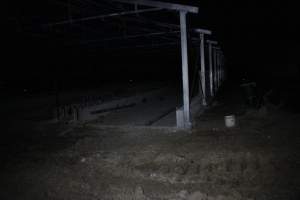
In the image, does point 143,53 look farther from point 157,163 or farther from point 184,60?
point 157,163

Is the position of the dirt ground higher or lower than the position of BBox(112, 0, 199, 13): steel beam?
lower

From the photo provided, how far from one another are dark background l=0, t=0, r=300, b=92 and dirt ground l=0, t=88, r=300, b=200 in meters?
4.19

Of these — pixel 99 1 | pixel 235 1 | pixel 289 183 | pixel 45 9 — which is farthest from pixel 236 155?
pixel 235 1

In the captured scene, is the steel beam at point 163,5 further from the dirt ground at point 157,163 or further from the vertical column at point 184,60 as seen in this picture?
the dirt ground at point 157,163

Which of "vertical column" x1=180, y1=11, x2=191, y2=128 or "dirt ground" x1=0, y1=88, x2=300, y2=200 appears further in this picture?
"vertical column" x1=180, y1=11, x2=191, y2=128

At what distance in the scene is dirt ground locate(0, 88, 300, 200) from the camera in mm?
4230

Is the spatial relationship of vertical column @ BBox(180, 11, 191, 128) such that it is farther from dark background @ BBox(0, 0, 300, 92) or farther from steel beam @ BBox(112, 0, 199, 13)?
dark background @ BBox(0, 0, 300, 92)

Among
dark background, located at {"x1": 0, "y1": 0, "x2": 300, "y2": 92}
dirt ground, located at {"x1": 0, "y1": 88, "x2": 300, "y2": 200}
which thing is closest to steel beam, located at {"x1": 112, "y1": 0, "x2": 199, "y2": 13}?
dark background, located at {"x1": 0, "y1": 0, "x2": 300, "y2": 92}

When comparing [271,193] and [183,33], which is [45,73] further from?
[271,193]

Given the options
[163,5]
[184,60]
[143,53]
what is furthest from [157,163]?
Answer: [143,53]

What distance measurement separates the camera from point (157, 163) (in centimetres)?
547

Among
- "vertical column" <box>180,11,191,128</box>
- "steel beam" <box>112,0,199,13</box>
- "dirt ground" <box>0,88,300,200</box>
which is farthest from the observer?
"vertical column" <box>180,11,191,128</box>

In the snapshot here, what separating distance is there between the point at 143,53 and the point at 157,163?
1447 cm

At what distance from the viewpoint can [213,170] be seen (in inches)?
195
